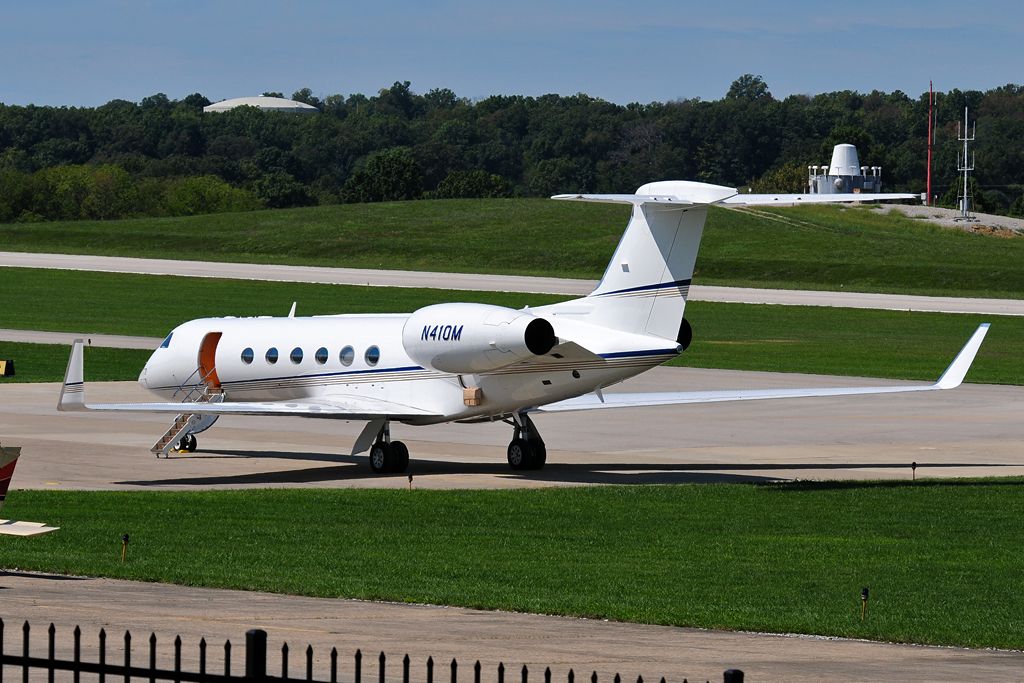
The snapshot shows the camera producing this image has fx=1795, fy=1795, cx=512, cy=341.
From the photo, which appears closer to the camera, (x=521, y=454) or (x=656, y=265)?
(x=656, y=265)

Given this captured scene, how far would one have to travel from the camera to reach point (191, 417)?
112ft

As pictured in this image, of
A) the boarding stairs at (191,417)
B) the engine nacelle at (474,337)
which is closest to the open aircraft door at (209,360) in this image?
the boarding stairs at (191,417)

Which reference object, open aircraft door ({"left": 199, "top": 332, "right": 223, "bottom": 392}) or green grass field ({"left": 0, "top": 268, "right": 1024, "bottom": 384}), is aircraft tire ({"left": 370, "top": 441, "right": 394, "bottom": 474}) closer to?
open aircraft door ({"left": 199, "top": 332, "right": 223, "bottom": 392})

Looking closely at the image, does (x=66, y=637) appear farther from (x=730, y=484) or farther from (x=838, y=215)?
(x=838, y=215)

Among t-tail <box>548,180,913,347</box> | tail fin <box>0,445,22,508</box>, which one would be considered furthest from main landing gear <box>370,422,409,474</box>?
tail fin <box>0,445,22,508</box>

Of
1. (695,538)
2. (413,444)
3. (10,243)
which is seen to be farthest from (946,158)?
(695,538)

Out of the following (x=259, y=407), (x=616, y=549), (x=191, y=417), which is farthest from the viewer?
(x=191, y=417)

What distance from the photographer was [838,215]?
12544 centimetres

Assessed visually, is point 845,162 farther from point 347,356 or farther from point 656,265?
point 656,265

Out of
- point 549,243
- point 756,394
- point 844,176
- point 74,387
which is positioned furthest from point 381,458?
point 844,176

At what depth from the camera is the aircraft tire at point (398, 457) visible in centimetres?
3194

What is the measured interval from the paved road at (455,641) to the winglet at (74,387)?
13041 millimetres

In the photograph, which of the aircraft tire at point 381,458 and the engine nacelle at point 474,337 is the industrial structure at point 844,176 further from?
the engine nacelle at point 474,337

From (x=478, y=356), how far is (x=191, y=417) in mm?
7316
